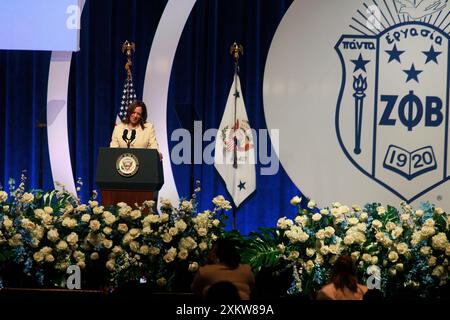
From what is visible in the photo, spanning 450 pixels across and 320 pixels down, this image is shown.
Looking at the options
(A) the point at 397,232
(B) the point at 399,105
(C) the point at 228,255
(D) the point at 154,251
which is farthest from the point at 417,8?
(C) the point at 228,255

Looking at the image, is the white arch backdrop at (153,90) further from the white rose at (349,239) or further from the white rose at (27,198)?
the white rose at (349,239)

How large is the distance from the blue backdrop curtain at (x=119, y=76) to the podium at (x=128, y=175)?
6.56ft

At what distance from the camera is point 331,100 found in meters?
8.04

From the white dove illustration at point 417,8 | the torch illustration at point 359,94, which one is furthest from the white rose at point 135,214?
the white dove illustration at point 417,8

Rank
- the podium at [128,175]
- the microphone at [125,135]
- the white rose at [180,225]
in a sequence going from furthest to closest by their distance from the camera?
1. the microphone at [125,135]
2. the podium at [128,175]
3. the white rose at [180,225]

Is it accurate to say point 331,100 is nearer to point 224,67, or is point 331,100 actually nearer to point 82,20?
point 224,67

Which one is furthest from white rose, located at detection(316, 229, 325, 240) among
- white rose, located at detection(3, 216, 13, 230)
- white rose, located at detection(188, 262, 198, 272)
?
white rose, located at detection(3, 216, 13, 230)

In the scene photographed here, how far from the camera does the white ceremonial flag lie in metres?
7.96

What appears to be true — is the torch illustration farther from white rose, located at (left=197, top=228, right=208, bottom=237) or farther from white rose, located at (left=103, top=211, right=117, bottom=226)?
white rose, located at (left=103, top=211, right=117, bottom=226)

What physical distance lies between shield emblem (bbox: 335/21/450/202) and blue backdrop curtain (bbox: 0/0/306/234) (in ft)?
3.05

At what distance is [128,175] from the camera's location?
19.5 feet

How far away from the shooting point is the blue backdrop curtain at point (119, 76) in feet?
26.1

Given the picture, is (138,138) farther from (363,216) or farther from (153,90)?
(363,216)

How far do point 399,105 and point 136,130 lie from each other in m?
2.91
